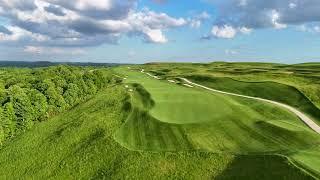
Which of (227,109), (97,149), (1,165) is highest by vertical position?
(227,109)

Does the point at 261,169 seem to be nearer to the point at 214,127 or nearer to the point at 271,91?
the point at 214,127

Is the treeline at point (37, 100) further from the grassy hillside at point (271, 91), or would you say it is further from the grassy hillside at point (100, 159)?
the grassy hillside at point (271, 91)

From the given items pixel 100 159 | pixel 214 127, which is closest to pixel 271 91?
pixel 214 127

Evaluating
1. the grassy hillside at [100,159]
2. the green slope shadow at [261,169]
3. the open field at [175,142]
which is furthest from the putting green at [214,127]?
the green slope shadow at [261,169]

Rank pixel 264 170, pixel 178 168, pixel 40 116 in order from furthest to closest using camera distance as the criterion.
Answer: pixel 40 116 < pixel 178 168 < pixel 264 170

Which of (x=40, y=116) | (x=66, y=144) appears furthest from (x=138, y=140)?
(x=40, y=116)

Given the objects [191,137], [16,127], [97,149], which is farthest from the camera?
[16,127]

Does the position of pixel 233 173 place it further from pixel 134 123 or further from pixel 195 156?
pixel 134 123

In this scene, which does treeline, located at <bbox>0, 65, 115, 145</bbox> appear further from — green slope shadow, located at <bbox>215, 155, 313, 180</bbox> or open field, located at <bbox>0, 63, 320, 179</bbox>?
green slope shadow, located at <bbox>215, 155, 313, 180</bbox>

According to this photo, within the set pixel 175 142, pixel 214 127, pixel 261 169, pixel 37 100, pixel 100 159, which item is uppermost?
pixel 214 127
